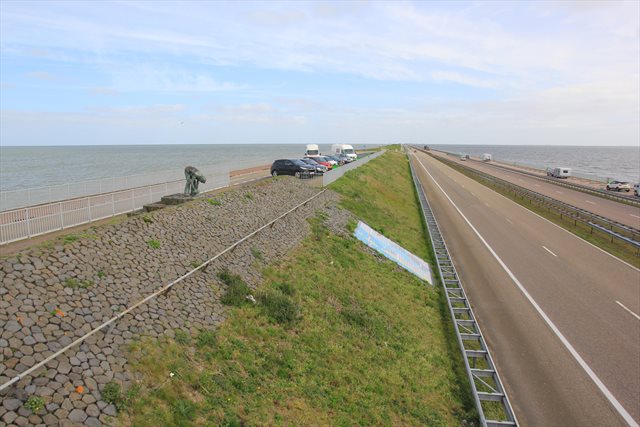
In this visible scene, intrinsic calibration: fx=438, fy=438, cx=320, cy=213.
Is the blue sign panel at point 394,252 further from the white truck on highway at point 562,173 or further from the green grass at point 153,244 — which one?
the white truck on highway at point 562,173

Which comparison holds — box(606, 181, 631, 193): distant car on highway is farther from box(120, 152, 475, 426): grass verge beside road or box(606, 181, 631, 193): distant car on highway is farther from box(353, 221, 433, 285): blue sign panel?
box(120, 152, 475, 426): grass verge beside road

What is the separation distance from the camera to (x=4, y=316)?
9.26 m

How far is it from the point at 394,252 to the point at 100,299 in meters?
18.1

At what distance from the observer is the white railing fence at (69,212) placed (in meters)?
15.4

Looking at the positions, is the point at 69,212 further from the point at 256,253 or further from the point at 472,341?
the point at 472,341

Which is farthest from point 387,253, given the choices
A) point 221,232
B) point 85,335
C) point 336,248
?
point 85,335

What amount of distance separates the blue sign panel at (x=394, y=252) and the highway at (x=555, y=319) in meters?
2.11

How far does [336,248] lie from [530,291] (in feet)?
32.3

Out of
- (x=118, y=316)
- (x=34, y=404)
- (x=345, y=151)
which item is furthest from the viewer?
(x=345, y=151)

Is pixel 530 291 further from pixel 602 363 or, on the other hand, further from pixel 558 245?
pixel 558 245

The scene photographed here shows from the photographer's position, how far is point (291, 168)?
45344 millimetres

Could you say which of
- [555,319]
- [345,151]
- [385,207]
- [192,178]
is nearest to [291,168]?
[385,207]

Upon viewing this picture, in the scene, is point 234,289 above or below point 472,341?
above

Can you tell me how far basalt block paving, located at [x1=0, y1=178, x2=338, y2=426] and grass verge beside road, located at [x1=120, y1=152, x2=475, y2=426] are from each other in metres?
0.61
